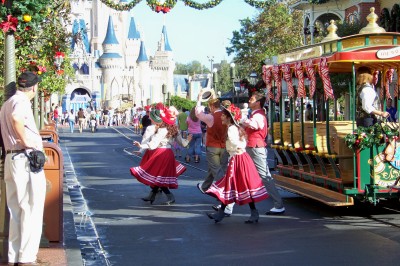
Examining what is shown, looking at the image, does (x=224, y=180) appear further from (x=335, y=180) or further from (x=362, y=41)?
(x=362, y=41)

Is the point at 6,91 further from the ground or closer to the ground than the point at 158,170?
further from the ground

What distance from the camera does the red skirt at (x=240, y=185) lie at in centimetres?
1095

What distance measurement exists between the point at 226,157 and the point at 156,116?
1.36 metres

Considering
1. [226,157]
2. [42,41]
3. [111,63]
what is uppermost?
[111,63]

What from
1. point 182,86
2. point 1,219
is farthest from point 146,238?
point 182,86

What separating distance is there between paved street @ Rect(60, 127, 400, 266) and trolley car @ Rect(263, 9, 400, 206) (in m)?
0.41

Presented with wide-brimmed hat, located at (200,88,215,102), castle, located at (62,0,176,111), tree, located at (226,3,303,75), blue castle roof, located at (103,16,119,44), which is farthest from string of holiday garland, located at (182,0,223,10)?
blue castle roof, located at (103,16,119,44)

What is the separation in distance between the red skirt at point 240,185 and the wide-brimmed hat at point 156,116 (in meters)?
2.79

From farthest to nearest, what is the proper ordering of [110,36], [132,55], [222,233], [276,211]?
1. [132,55]
2. [110,36]
3. [276,211]
4. [222,233]

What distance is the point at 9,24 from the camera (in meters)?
8.00

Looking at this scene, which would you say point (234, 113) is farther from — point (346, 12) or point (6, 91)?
point (346, 12)

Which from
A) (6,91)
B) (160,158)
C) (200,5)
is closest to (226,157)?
(160,158)

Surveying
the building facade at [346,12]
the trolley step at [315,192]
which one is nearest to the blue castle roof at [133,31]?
the building facade at [346,12]

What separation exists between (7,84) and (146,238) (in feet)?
9.65
